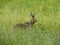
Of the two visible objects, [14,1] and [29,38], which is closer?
[29,38]

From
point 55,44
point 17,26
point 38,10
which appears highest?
point 38,10

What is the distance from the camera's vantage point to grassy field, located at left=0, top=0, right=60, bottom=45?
1950 millimetres

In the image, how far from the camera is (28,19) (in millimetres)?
2078

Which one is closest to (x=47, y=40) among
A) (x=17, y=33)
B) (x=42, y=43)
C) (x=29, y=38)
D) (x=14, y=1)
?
(x=42, y=43)

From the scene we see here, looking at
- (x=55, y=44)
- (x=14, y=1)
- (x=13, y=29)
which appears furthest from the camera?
(x=14, y=1)

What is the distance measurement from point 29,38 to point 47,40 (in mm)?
184

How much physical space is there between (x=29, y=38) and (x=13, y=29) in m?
0.20

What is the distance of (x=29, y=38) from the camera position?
77.3 inches

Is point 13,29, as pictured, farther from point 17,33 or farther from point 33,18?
point 33,18

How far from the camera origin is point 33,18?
2.07 meters

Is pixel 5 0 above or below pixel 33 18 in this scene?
above

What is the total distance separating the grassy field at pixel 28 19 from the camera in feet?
6.40

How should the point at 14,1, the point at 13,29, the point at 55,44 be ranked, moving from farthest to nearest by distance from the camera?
the point at 14,1 → the point at 13,29 → the point at 55,44

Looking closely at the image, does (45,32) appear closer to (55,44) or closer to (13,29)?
(55,44)
